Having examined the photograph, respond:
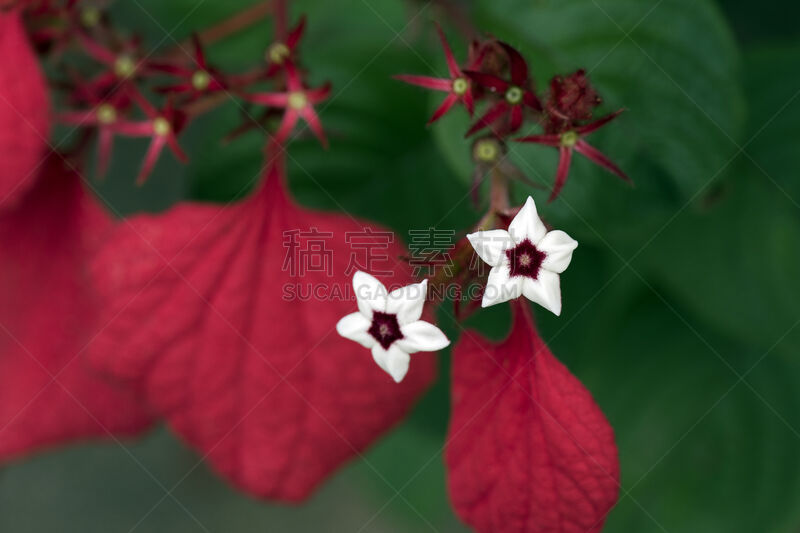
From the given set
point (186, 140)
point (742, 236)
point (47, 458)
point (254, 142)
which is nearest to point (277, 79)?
point (254, 142)

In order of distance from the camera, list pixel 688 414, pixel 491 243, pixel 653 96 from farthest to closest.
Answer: pixel 688 414 < pixel 653 96 < pixel 491 243

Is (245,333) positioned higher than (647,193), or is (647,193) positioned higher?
(647,193)

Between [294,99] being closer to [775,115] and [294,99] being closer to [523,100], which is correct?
[523,100]

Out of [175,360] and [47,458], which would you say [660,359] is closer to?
[175,360]

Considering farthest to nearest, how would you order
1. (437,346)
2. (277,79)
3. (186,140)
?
(186,140)
(277,79)
(437,346)

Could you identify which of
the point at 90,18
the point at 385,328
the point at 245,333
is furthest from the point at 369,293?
the point at 90,18

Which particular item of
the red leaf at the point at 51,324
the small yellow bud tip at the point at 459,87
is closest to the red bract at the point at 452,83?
the small yellow bud tip at the point at 459,87

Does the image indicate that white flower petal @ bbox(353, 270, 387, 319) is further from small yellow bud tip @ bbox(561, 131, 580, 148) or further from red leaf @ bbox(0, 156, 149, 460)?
red leaf @ bbox(0, 156, 149, 460)

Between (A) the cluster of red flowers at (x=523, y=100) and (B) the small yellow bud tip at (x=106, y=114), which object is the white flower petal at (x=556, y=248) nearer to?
(A) the cluster of red flowers at (x=523, y=100)
